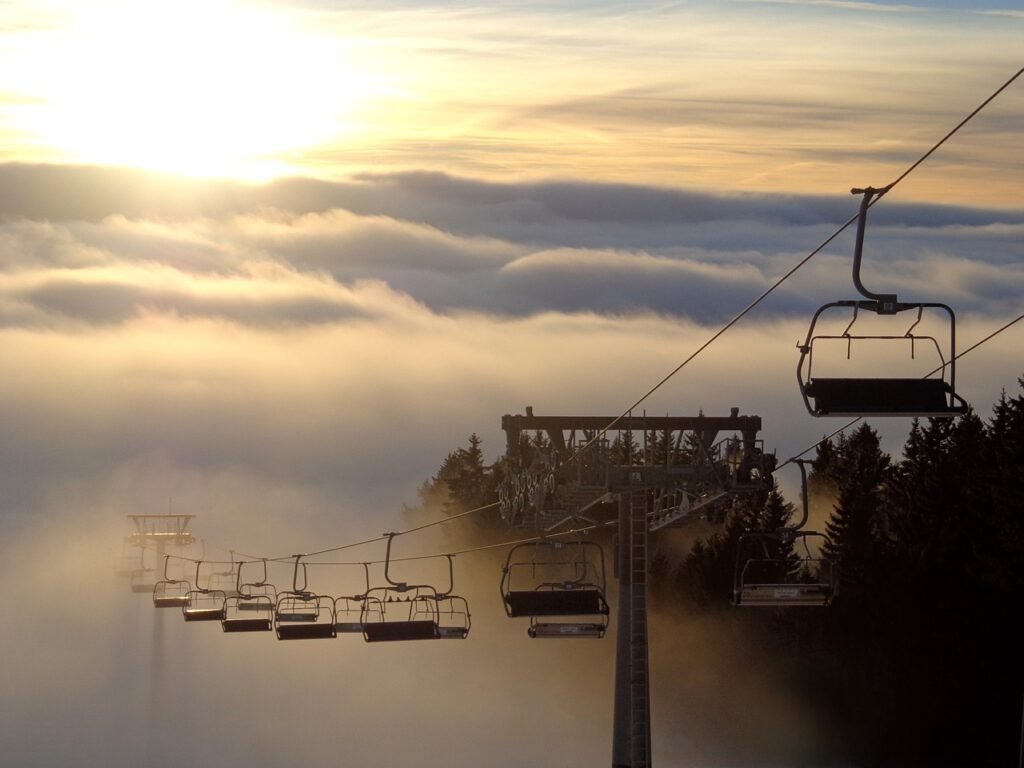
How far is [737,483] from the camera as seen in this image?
49.7 metres

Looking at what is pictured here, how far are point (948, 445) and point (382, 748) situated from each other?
55.0 metres

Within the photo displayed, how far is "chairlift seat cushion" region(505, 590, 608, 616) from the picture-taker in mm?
43938

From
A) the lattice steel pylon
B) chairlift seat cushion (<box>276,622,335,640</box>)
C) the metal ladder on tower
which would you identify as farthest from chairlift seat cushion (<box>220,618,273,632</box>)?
the metal ladder on tower

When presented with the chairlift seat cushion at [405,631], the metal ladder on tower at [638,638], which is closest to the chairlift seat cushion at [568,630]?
the chairlift seat cushion at [405,631]

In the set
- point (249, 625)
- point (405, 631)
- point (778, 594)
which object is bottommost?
point (405, 631)

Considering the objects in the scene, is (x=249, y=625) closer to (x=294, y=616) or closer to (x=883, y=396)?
(x=294, y=616)

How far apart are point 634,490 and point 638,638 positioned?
4.36m

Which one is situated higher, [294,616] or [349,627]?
Answer: [294,616]

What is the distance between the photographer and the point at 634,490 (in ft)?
178

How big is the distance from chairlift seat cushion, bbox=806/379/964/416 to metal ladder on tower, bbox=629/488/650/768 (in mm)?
27396

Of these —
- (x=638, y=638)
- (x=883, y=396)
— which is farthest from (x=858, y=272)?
(x=638, y=638)

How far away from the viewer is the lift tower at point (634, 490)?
5075 centimetres

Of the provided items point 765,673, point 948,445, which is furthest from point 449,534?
point 948,445

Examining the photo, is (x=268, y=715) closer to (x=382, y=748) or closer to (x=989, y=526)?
(x=382, y=748)
